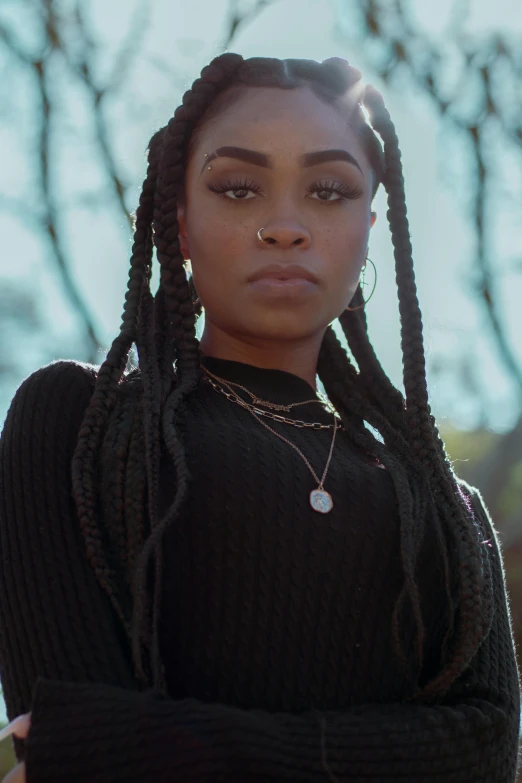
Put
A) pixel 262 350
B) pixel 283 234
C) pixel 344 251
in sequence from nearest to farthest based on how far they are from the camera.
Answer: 1. pixel 283 234
2. pixel 344 251
3. pixel 262 350

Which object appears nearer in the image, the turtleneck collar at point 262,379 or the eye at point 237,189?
the eye at point 237,189

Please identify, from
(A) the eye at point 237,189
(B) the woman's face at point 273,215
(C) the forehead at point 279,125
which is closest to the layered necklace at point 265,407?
(B) the woman's face at point 273,215

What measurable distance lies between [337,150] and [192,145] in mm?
323

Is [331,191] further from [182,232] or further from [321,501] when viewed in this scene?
[321,501]

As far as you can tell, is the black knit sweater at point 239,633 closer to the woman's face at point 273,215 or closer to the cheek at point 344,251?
the woman's face at point 273,215

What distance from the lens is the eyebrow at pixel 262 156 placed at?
217cm

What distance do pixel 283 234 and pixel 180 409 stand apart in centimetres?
42

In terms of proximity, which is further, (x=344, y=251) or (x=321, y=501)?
(x=344, y=251)

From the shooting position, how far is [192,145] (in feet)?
7.52

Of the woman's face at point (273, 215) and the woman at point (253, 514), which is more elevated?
the woman's face at point (273, 215)

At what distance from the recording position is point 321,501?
2.01 metres

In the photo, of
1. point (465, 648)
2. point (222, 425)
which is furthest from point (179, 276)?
point (465, 648)

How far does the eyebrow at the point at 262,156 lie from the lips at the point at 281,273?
22 cm

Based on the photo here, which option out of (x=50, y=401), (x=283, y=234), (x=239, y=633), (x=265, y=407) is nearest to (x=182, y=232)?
(x=283, y=234)
